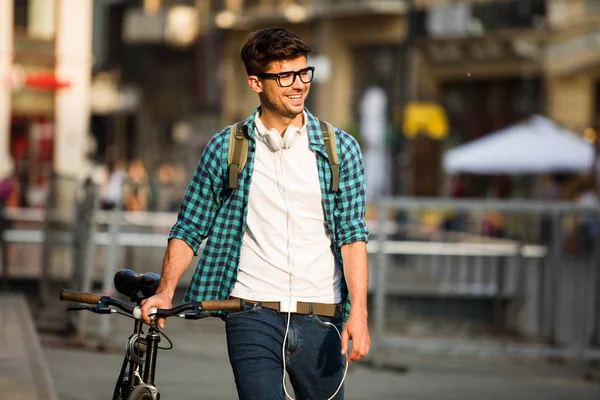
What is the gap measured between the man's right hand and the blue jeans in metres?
0.28

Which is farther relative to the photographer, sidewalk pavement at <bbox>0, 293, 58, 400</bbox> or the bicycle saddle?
sidewalk pavement at <bbox>0, 293, 58, 400</bbox>

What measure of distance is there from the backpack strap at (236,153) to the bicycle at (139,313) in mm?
417

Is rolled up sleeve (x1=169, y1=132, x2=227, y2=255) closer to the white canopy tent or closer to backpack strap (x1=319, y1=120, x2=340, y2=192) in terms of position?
backpack strap (x1=319, y1=120, x2=340, y2=192)

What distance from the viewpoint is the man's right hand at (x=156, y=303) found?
456cm

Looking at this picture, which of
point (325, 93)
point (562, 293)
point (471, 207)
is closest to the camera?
point (471, 207)

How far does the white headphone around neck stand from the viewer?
4.82 metres

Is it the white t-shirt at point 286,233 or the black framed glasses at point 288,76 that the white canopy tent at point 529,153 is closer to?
the white t-shirt at point 286,233

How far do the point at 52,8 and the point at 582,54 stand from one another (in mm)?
12453

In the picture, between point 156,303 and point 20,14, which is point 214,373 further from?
point 20,14

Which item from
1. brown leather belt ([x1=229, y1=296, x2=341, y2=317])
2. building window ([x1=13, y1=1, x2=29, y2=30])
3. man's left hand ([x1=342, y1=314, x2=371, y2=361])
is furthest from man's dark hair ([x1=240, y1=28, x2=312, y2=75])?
building window ([x1=13, y1=1, x2=29, y2=30])

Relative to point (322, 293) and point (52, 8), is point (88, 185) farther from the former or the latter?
point (52, 8)

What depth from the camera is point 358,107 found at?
135ft

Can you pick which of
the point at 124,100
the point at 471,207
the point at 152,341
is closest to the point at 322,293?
the point at 152,341

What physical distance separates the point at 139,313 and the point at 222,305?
0.26 m
